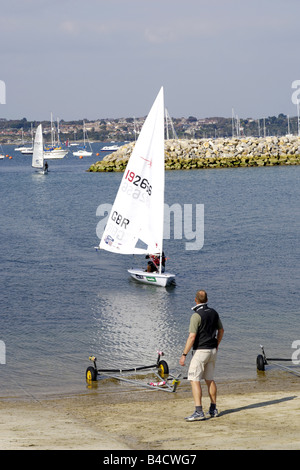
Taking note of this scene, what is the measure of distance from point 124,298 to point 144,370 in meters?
10.7

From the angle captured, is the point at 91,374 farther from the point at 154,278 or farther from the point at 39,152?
the point at 39,152

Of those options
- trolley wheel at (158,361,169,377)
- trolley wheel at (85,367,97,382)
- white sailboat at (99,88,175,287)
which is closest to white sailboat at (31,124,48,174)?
white sailboat at (99,88,175,287)

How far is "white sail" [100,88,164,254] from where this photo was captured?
28927mm

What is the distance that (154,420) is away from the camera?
12773 mm

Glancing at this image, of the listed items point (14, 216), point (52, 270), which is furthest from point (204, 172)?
point (52, 270)

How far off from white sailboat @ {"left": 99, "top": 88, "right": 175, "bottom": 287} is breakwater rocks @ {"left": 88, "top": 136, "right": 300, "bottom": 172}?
8773 centimetres

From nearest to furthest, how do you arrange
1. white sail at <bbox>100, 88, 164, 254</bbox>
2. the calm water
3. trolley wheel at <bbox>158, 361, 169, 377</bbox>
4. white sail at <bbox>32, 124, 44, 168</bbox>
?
trolley wheel at <bbox>158, 361, 169, 377</bbox> < the calm water < white sail at <bbox>100, 88, 164, 254</bbox> < white sail at <bbox>32, 124, 44, 168</bbox>

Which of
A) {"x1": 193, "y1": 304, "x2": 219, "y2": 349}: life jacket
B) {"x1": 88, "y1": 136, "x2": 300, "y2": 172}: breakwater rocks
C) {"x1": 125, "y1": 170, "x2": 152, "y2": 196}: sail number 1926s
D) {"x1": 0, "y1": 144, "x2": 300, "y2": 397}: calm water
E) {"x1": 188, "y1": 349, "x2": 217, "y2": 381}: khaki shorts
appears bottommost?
{"x1": 0, "y1": 144, "x2": 300, "y2": 397}: calm water

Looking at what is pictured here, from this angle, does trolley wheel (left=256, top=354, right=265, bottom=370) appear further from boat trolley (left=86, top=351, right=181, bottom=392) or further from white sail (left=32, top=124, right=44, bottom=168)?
white sail (left=32, top=124, right=44, bottom=168)

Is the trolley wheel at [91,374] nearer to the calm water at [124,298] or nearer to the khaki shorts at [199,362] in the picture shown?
the calm water at [124,298]

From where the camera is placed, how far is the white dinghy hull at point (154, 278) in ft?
96.9

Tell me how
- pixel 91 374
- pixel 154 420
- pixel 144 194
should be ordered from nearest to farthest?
1. pixel 154 420
2. pixel 91 374
3. pixel 144 194

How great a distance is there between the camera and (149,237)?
3030 cm

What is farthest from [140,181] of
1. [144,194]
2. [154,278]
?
[154,278]
